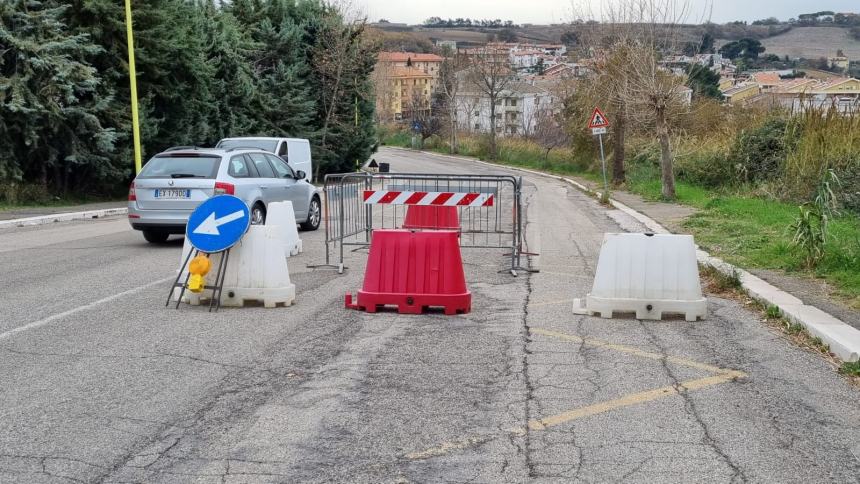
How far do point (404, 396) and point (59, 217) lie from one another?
17.9 m

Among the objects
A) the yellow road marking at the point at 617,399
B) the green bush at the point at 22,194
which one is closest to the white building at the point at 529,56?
the green bush at the point at 22,194

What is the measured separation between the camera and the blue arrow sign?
9484 millimetres

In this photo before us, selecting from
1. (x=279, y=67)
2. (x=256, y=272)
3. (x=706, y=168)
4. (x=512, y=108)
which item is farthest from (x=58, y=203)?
(x=512, y=108)

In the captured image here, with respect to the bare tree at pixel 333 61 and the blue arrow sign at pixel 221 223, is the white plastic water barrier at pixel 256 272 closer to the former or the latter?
the blue arrow sign at pixel 221 223

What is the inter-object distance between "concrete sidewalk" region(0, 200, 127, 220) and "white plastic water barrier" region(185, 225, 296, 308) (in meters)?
14.0

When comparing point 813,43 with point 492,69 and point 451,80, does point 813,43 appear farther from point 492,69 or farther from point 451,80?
point 492,69

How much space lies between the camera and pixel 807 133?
73.9 ft

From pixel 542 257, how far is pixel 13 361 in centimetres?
890

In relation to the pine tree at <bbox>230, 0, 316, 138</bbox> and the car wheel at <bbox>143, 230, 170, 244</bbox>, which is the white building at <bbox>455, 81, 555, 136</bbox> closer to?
the pine tree at <bbox>230, 0, 316, 138</bbox>

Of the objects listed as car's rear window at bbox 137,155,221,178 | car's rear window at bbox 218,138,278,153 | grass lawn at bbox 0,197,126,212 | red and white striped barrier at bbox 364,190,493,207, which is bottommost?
grass lawn at bbox 0,197,126,212

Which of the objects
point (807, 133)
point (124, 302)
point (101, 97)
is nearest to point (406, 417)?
point (124, 302)

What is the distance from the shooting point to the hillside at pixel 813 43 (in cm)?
13650

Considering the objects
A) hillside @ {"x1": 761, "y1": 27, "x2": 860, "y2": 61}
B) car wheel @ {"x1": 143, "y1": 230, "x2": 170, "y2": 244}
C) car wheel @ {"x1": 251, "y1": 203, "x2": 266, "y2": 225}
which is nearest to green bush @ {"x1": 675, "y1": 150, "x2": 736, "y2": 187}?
car wheel @ {"x1": 251, "y1": 203, "x2": 266, "y2": 225}

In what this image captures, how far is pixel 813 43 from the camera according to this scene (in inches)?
5738
